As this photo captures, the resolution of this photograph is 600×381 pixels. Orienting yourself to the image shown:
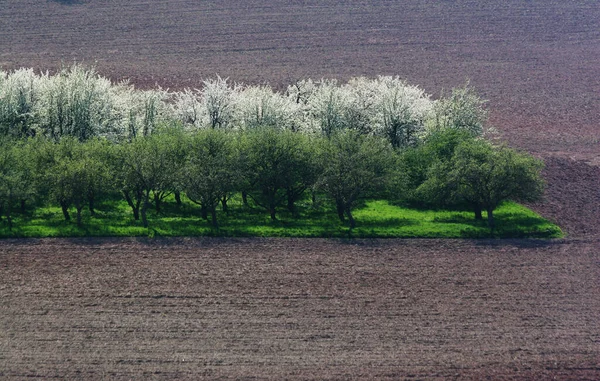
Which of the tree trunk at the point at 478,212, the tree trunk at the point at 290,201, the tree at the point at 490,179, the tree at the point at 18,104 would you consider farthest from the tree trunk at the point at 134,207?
the tree trunk at the point at 478,212

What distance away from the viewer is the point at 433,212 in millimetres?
65125

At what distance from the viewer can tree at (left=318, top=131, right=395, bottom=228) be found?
61.7 meters

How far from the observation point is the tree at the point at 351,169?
202 feet

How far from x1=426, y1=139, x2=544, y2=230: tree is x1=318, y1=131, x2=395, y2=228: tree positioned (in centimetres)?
447

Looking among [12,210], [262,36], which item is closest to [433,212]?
[12,210]

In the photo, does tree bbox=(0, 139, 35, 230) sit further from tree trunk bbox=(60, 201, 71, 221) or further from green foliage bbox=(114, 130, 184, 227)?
green foliage bbox=(114, 130, 184, 227)

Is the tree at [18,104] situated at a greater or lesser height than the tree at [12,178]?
greater

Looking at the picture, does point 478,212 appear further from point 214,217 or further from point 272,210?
point 214,217

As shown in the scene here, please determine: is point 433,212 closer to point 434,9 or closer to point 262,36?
point 262,36

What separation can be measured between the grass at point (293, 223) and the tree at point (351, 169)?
6.33 feet

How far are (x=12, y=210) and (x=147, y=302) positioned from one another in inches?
856

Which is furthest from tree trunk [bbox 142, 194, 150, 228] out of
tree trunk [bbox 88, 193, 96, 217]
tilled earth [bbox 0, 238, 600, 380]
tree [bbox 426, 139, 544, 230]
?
tree [bbox 426, 139, 544, 230]

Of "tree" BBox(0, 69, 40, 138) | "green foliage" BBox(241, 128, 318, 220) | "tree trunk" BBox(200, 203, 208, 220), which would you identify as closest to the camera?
"tree trunk" BBox(200, 203, 208, 220)

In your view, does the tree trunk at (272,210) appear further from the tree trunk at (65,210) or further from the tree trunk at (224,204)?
the tree trunk at (65,210)
